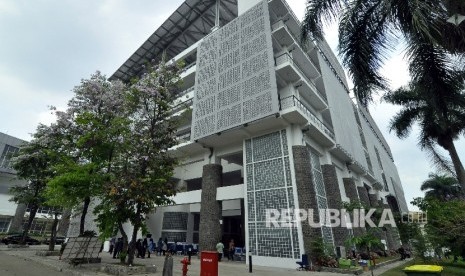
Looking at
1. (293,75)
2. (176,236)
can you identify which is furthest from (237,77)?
(176,236)

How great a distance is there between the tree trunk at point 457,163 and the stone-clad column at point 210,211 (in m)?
18.3

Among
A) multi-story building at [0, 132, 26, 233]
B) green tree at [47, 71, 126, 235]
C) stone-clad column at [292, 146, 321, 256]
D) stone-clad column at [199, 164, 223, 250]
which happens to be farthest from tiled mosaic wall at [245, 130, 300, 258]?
multi-story building at [0, 132, 26, 233]

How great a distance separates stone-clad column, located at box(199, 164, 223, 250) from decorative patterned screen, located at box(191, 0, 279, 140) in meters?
3.51

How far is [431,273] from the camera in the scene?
6.91m

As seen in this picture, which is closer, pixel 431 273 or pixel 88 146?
pixel 431 273

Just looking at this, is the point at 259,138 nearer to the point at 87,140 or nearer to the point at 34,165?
the point at 87,140

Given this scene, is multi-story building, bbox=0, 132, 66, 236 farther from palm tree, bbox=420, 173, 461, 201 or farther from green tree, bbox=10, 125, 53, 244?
palm tree, bbox=420, 173, 461, 201

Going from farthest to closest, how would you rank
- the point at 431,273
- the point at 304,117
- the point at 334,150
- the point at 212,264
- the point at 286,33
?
the point at 334,150, the point at 286,33, the point at 304,117, the point at 212,264, the point at 431,273

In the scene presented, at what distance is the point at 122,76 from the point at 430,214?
4191 centimetres

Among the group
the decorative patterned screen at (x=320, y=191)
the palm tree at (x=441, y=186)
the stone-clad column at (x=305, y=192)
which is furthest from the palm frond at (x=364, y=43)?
the palm tree at (x=441, y=186)

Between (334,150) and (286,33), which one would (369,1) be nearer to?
(286,33)

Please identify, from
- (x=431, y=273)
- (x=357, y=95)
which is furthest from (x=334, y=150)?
(x=431, y=273)

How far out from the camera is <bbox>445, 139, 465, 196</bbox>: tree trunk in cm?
1908

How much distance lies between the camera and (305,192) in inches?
687
